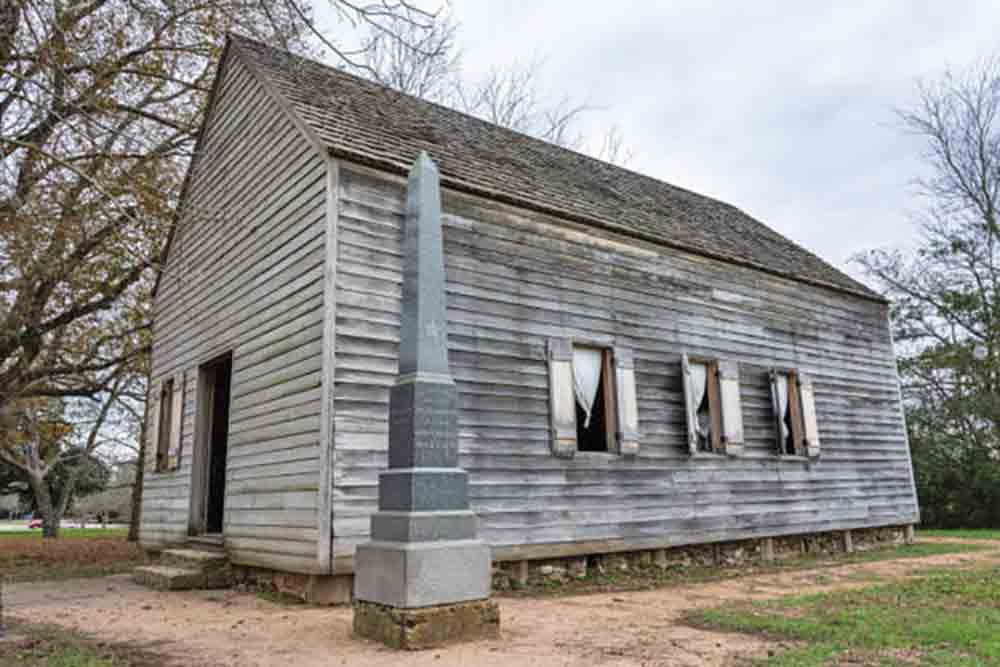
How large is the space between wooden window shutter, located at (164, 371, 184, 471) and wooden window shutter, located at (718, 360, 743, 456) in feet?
26.0

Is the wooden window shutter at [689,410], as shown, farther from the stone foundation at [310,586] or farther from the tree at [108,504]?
the tree at [108,504]

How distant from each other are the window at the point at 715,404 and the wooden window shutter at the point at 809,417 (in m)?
1.66

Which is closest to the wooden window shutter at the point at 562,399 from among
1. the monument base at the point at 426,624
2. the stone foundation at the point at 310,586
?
the stone foundation at the point at 310,586

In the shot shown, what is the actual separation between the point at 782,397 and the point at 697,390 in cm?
204

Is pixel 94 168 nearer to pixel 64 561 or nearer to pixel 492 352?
pixel 492 352

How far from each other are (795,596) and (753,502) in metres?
3.51

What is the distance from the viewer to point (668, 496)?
9711mm

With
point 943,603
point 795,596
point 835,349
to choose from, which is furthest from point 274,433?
point 835,349

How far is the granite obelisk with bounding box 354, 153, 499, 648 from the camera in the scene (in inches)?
190

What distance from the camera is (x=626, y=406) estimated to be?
9.33 metres

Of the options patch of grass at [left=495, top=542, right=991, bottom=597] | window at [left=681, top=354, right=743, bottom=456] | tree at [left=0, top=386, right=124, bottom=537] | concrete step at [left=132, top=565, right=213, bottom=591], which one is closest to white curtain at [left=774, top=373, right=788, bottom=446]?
window at [left=681, top=354, right=743, bottom=456]

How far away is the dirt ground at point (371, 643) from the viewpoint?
4539 millimetres

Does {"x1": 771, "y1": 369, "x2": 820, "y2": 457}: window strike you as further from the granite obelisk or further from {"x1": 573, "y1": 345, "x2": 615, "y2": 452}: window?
the granite obelisk

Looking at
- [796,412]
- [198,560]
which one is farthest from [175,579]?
[796,412]
